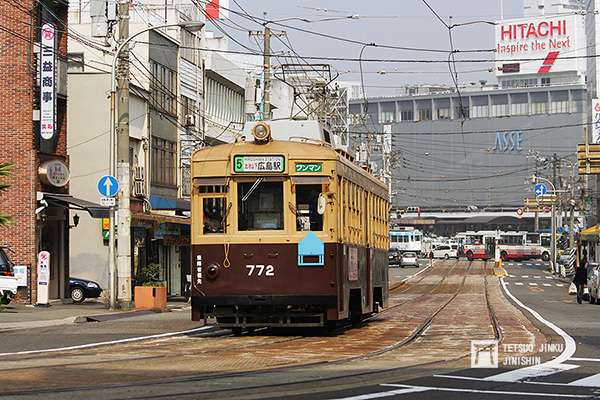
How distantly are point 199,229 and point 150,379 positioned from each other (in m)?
7.25

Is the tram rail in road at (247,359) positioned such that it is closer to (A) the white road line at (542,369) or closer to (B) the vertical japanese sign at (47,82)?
(A) the white road line at (542,369)

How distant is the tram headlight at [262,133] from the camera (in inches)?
772

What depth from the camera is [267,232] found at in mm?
19391

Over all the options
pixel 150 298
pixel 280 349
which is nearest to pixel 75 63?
pixel 150 298

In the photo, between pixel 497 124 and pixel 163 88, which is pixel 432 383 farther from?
pixel 497 124

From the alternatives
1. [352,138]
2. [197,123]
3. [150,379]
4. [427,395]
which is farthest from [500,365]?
[352,138]

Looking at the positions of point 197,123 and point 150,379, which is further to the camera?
point 197,123

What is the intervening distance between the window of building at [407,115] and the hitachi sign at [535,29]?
16090 millimetres

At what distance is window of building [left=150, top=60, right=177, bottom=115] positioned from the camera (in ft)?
162

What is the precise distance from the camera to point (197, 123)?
55594 millimetres

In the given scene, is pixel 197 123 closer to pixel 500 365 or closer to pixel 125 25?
pixel 125 25

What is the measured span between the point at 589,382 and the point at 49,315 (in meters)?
17.9

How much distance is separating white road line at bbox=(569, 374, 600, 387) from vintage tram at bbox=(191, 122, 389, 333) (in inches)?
265

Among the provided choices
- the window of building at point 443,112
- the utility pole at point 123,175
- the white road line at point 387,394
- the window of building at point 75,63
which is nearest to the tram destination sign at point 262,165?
the white road line at point 387,394
